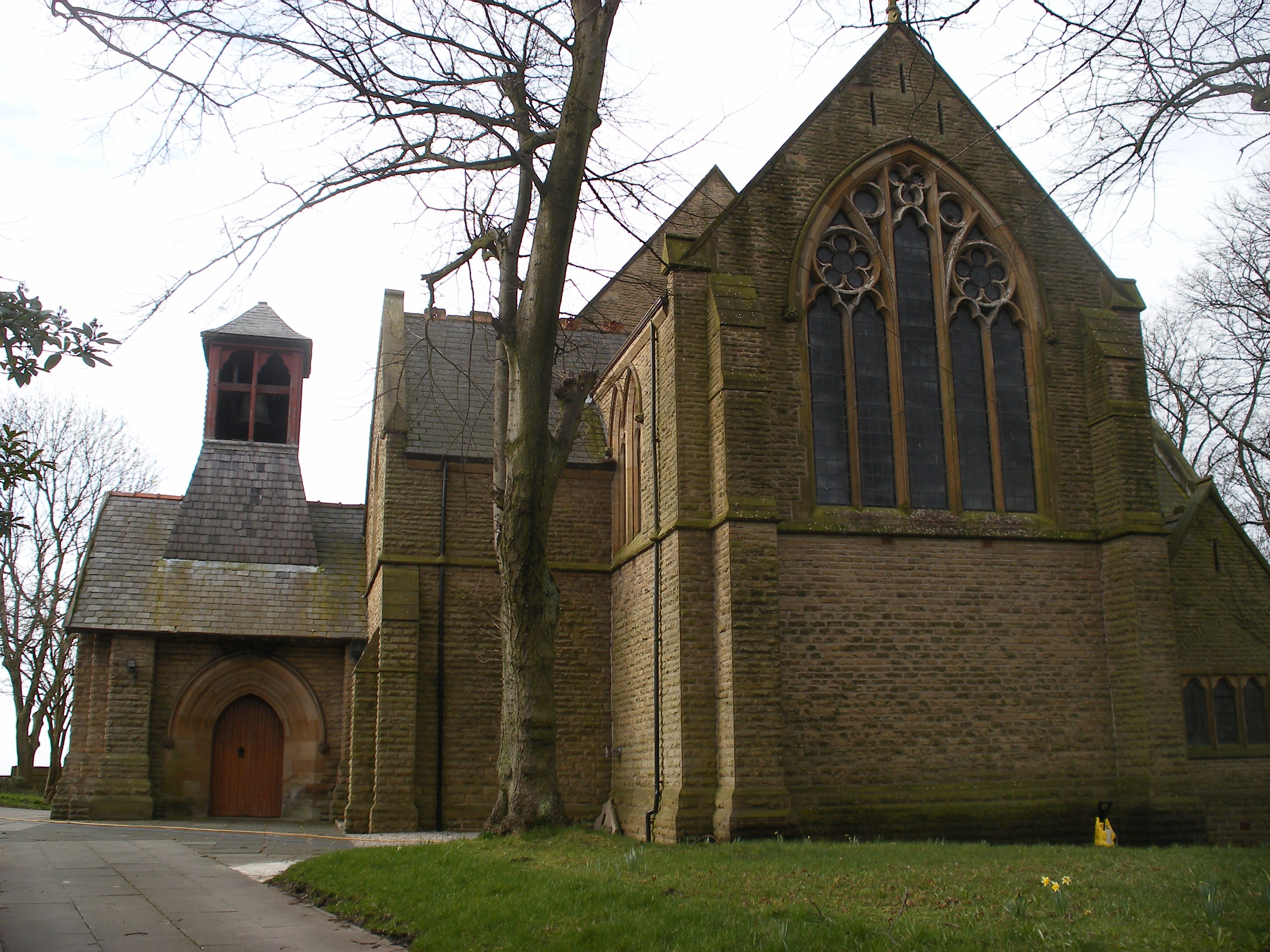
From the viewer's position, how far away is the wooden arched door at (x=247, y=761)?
21.9 m

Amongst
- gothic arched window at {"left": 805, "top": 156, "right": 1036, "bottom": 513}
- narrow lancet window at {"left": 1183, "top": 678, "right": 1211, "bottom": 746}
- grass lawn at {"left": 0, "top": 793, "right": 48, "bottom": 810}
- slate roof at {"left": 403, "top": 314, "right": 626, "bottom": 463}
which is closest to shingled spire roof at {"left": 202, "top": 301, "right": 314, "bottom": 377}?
slate roof at {"left": 403, "top": 314, "right": 626, "bottom": 463}

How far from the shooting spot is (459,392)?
21172 mm

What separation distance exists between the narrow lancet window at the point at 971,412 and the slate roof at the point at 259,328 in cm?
1674

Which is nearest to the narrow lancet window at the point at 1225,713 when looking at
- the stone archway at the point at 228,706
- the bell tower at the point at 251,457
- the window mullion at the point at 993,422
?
the window mullion at the point at 993,422

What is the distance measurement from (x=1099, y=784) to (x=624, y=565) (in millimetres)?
8013

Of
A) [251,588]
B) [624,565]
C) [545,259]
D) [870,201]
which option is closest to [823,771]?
[624,565]

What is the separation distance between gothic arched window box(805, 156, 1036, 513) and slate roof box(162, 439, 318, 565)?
43.4 ft

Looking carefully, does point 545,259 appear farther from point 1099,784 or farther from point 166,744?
point 166,744

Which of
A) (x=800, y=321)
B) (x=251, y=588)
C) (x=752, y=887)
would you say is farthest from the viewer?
(x=251, y=588)

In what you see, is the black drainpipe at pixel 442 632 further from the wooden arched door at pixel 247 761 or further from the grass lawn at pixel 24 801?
the grass lawn at pixel 24 801

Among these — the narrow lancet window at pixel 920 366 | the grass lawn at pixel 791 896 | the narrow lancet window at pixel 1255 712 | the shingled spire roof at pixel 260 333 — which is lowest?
the grass lawn at pixel 791 896

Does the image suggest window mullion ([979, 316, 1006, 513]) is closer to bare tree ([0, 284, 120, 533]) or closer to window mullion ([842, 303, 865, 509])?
window mullion ([842, 303, 865, 509])

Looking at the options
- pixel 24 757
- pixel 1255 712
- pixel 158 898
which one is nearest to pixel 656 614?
pixel 158 898

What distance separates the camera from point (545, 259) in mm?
12312
